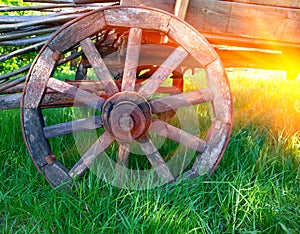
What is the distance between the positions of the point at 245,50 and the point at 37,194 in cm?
189

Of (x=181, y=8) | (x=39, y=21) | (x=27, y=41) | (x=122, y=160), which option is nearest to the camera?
(x=181, y=8)

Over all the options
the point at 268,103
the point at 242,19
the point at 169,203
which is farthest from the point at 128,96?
the point at 268,103

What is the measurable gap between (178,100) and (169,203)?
0.60m

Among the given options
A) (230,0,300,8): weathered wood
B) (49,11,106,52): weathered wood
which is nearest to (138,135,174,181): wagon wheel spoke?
(49,11,106,52): weathered wood

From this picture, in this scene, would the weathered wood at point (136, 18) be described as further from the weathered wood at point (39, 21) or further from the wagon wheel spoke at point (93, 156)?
the wagon wheel spoke at point (93, 156)

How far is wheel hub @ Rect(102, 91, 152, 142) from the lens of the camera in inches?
77.3

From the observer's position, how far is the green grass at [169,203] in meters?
1.80

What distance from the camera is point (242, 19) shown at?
6.90 ft

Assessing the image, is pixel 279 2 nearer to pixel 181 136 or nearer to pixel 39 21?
pixel 181 136

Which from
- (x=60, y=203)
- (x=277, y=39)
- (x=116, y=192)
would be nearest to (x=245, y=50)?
(x=277, y=39)

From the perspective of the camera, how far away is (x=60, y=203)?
1.91 metres

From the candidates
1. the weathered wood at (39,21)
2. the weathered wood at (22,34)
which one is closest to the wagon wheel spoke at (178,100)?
the weathered wood at (39,21)

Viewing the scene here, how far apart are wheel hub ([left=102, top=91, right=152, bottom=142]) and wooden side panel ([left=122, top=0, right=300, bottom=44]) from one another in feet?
1.90

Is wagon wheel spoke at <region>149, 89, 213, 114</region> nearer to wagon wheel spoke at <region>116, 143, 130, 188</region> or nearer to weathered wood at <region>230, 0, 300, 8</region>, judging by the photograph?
wagon wheel spoke at <region>116, 143, 130, 188</region>
